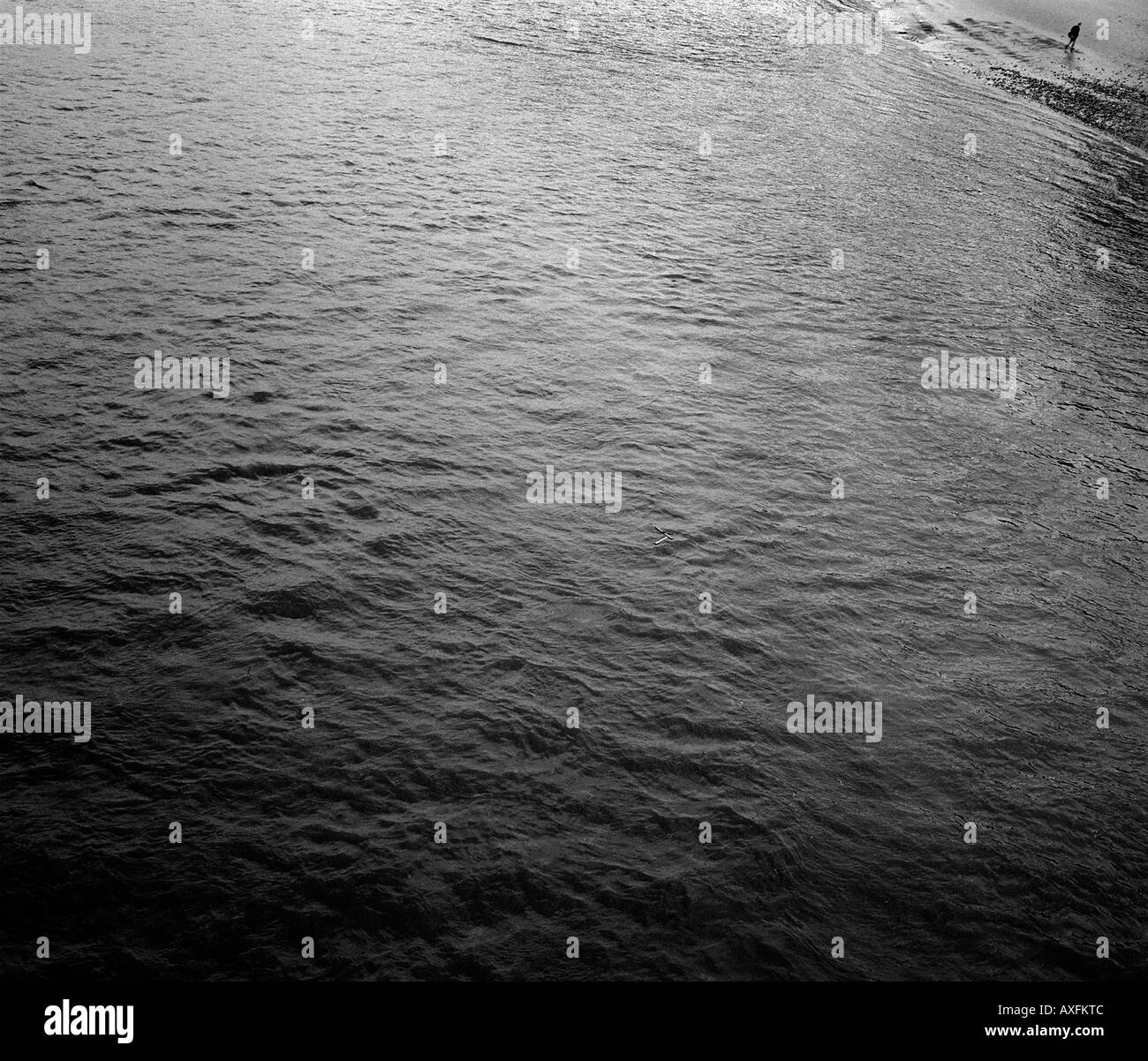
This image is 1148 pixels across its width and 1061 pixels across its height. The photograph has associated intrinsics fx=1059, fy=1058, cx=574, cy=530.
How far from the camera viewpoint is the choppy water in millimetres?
11703

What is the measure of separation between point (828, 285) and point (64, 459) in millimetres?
17608

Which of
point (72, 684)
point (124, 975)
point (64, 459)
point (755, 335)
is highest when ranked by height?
point (755, 335)

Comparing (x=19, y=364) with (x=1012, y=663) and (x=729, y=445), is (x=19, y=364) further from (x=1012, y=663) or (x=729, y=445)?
(x=1012, y=663)

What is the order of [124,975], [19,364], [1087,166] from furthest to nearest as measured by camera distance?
[1087,166], [19,364], [124,975]

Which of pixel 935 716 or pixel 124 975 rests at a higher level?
pixel 935 716

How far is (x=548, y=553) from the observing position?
16.8 meters

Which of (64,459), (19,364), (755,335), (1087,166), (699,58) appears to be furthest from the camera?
(699,58)

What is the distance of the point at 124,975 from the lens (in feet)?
34.4

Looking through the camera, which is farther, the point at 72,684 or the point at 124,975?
the point at 72,684

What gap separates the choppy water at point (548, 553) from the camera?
1170 cm

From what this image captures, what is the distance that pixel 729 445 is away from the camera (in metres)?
19.8
